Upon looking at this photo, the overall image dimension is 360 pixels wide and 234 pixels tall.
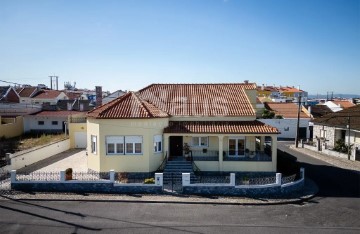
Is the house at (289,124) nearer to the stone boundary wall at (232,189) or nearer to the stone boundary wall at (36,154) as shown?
the stone boundary wall at (232,189)

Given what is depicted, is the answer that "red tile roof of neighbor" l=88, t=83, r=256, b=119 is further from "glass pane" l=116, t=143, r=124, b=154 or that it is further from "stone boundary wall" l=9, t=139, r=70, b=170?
"stone boundary wall" l=9, t=139, r=70, b=170

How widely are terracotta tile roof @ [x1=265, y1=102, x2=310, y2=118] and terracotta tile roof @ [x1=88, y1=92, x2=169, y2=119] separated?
30.5 meters

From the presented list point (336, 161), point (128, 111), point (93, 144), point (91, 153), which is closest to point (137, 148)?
point (128, 111)

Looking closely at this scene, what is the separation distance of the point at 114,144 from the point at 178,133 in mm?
4701

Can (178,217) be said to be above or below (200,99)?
below

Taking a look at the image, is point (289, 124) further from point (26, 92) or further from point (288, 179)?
point (26, 92)

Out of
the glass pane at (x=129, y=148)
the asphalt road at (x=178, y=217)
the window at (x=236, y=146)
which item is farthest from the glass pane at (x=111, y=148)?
the window at (x=236, y=146)

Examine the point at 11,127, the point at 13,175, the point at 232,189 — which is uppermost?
the point at 11,127

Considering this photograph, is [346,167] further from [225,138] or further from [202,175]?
[202,175]

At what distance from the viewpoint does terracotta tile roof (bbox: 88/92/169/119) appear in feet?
68.0

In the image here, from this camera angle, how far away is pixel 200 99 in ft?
85.5

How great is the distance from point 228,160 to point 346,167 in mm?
11733

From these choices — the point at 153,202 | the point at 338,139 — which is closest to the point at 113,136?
the point at 153,202

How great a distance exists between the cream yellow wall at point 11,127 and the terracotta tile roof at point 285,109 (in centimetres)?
3825
